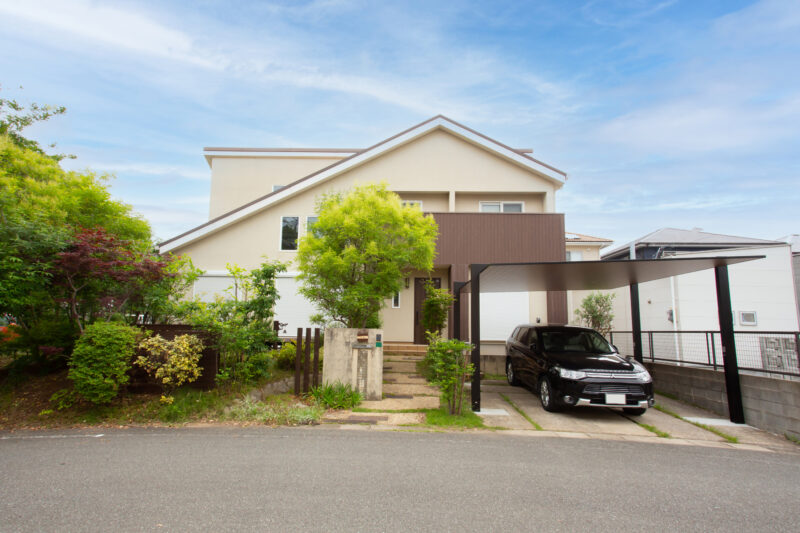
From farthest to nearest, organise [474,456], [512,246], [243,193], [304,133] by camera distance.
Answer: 1. [304,133]
2. [243,193]
3. [512,246]
4. [474,456]

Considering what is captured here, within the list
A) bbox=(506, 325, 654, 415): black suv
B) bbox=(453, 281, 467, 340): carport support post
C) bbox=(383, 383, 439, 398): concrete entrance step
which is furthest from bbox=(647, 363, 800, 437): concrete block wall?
bbox=(383, 383, 439, 398): concrete entrance step

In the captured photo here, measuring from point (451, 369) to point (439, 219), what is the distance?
6.71 metres

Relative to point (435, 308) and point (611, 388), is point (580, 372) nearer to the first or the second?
point (611, 388)

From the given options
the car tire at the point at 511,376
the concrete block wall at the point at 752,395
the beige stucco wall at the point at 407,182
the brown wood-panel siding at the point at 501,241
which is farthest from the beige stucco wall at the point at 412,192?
the concrete block wall at the point at 752,395

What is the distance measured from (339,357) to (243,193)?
41.5 ft

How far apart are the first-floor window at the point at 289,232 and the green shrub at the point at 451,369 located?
8177mm

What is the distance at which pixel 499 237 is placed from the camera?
12711 millimetres

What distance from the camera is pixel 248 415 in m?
6.77

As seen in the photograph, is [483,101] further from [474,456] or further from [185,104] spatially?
[474,456]

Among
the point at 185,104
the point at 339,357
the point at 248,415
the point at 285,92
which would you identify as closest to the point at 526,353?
the point at 339,357

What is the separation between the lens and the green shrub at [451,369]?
700cm

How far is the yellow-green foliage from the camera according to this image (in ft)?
22.1

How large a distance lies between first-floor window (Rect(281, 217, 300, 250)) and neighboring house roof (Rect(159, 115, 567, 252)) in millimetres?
778

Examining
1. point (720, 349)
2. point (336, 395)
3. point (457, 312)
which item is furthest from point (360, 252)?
point (720, 349)
